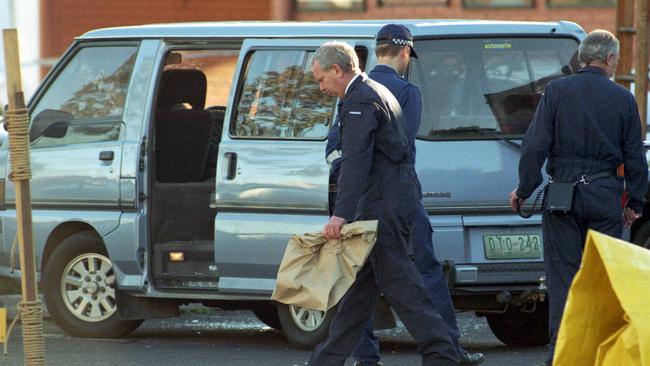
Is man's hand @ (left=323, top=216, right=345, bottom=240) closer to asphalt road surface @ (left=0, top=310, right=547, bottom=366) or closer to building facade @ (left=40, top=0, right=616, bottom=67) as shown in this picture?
asphalt road surface @ (left=0, top=310, right=547, bottom=366)

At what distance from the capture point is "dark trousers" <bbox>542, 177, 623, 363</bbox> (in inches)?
318

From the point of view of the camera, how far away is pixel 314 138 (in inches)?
369

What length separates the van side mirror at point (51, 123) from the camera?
10.5 metres

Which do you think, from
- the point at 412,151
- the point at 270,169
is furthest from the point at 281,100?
the point at 412,151

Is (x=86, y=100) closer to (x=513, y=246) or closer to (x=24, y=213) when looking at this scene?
(x=513, y=246)

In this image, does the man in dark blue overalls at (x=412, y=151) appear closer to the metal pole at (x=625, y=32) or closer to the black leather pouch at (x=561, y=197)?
the black leather pouch at (x=561, y=197)

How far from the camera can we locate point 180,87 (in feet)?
35.1

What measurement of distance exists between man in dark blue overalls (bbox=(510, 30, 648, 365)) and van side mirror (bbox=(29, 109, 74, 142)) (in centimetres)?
355

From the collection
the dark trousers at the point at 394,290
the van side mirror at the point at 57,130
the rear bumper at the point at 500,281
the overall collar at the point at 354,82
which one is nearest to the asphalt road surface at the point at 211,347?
the rear bumper at the point at 500,281

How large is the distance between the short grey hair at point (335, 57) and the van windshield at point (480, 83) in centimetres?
161

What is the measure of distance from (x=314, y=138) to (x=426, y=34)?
867 millimetres

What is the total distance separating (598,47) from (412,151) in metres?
1.08

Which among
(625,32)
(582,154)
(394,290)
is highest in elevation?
(625,32)

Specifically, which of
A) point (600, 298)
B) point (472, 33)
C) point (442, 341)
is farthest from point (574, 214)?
point (600, 298)
